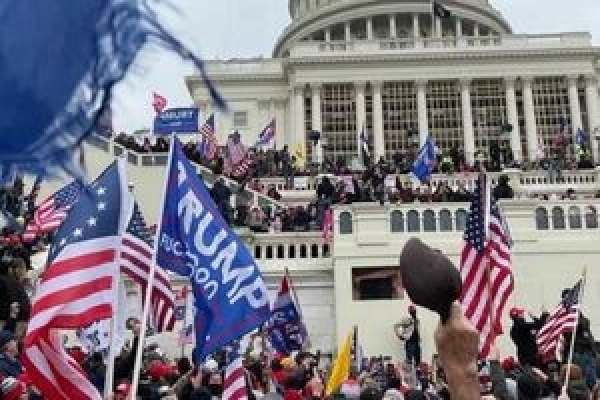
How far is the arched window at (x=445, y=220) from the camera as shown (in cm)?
2712

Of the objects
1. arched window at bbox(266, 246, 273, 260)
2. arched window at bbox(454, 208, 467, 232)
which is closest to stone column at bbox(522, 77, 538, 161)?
arched window at bbox(454, 208, 467, 232)

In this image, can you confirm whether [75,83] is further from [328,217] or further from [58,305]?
[328,217]

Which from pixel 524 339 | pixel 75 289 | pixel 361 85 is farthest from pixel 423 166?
pixel 75 289

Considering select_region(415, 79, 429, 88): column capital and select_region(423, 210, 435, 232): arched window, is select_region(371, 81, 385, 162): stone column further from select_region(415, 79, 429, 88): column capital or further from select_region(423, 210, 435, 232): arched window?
select_region(423, 210, 435, 232): arched window

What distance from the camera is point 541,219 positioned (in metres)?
27.3

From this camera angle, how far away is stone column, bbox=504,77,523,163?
55156mm

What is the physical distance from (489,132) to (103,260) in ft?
171

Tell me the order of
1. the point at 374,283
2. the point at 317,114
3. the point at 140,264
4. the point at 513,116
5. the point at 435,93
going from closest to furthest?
1. the point at 140,264
2. the point at 374,283
3. the point at 513,116
4. the point at 317,114
5. the point at 435,93

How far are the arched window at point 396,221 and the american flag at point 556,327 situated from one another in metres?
13.4

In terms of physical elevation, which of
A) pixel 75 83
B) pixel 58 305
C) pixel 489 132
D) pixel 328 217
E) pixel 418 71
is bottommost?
pixel 58 305

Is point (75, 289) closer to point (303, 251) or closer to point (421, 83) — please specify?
point (303, 251)

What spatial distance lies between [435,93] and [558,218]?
3152 cm

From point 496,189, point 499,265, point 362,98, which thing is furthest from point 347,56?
point 499,265

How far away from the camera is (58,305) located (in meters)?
6.11
